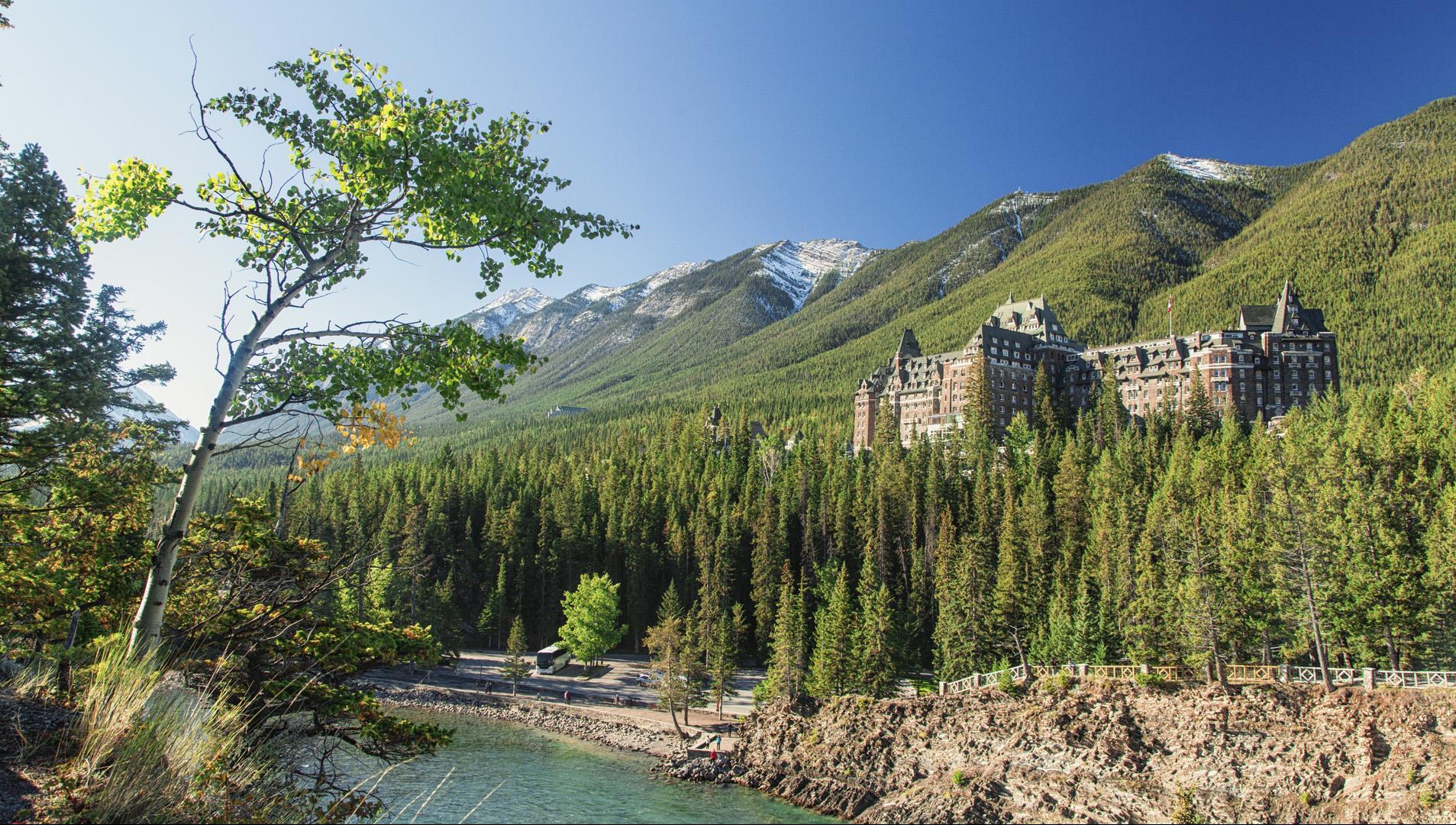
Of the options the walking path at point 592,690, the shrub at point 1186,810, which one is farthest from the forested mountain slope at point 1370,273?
the walking path at point 592,690

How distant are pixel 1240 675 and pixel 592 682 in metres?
50.1

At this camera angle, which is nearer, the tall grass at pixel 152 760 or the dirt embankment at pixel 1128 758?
the tall grass at pixel 152 760

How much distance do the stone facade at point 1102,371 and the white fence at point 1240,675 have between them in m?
47.2

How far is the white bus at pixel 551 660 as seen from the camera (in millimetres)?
71812

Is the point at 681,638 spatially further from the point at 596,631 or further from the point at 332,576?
the point at 332,576

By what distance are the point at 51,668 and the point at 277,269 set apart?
8.44 m

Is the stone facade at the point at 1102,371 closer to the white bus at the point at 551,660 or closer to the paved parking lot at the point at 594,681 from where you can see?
the paved parking lot at the point at 594,681

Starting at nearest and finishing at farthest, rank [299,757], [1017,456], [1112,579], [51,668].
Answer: [299,757], [51,668], [1112,579], [1017,456]

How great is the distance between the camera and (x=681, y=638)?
60750 millimetres

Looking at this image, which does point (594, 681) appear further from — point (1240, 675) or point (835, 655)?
point (1240, 675)

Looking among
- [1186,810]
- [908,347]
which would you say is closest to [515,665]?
[1186,810]

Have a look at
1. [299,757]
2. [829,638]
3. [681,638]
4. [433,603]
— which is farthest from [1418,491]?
[433,603]

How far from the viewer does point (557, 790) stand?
127 ft

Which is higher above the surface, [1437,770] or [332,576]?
[332,576]
